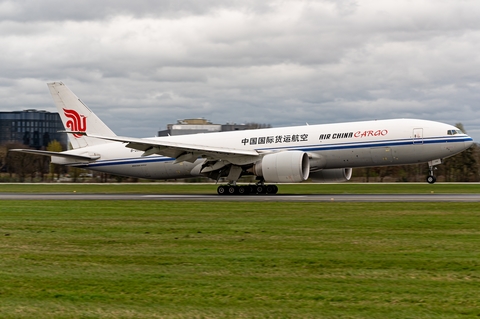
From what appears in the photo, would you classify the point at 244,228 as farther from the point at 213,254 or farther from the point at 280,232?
the point at 213,254

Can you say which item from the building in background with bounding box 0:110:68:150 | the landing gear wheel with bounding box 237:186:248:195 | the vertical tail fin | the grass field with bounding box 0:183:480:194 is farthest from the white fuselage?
the building in background with bounding box 0:110:68:150

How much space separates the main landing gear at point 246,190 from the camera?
34438 millimetres

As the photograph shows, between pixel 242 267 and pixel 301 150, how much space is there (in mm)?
24353

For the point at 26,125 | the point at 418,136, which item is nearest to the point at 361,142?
the point at 418,136

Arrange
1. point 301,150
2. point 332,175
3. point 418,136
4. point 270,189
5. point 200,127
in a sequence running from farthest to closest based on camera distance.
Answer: point 200,127
point 332,175
point 270,189
point 301,150
point 418,136

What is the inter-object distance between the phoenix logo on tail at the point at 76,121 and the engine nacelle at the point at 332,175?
15.6 m

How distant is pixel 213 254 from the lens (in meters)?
11.6

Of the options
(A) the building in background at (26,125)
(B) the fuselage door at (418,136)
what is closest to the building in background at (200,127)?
(A) the building in background at (26,125)

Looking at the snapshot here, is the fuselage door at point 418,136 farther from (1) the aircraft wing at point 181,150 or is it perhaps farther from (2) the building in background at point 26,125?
(2) the building in background at point 26,125

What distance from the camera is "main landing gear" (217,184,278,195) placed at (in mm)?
34438

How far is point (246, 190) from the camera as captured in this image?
1355 inches

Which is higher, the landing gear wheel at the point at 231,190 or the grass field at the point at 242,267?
the landing gear wheel at the point at 231,190

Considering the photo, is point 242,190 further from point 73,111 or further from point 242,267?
point 242,267

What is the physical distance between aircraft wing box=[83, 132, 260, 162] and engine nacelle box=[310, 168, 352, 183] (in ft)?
15.9
